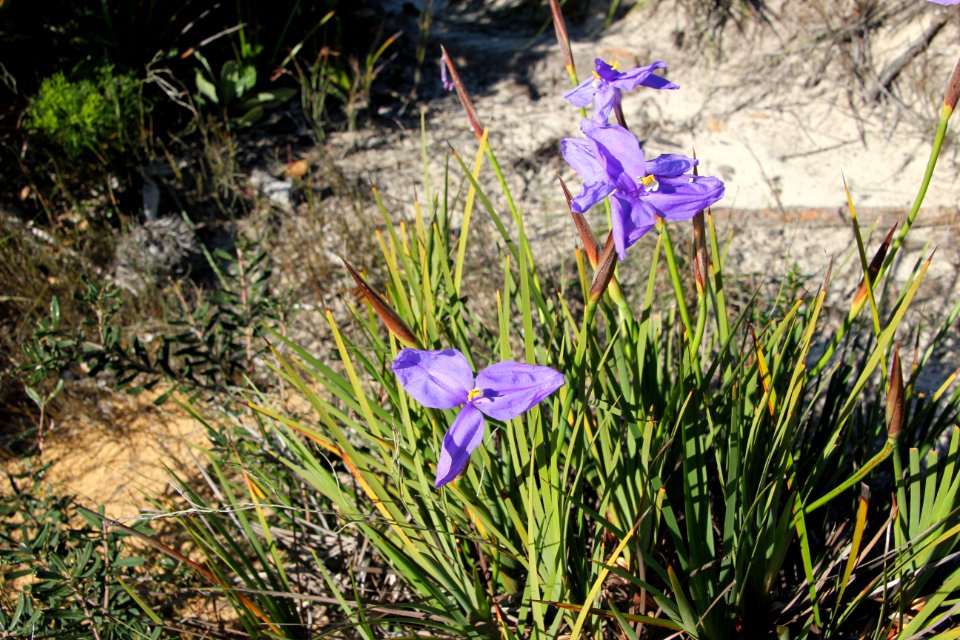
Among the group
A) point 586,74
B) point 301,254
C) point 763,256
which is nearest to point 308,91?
point 301,254

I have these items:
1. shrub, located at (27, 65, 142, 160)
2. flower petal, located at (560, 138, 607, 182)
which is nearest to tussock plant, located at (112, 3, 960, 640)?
flower petal, located at (560, 138, 607, 182)

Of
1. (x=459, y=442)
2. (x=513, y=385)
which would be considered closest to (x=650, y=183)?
(x=513, y=385)

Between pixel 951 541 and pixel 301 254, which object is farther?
pixel 301 254

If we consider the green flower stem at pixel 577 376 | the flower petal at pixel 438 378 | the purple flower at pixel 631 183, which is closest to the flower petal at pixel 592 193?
the purple flower at pixel 631 183

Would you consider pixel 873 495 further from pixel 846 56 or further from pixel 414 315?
pixel 846 56

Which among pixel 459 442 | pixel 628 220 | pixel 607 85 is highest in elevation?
pixel 607 85

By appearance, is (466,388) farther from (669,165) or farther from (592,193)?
(669,165)

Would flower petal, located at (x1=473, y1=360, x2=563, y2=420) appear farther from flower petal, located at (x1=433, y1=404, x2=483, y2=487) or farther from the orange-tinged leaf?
the orange-tinged leaf
